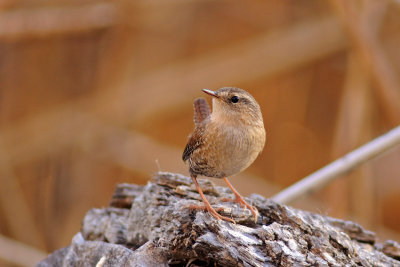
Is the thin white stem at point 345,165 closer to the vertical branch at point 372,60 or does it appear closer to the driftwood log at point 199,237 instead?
the driftwood log at point 199,237

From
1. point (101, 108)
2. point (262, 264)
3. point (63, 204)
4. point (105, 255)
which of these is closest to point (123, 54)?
point (101, 108)

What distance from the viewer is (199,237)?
172 centimetres

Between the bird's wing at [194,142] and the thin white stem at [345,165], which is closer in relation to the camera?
the bird's wing at [194,142]

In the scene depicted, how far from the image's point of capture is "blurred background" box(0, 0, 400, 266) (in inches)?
181

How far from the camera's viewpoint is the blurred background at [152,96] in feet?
15.1

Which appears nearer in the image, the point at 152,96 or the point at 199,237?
the point at 199,237

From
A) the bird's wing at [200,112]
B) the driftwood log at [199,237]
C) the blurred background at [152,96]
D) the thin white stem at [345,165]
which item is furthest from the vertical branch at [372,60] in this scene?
→ the driftwood log at [199,237]

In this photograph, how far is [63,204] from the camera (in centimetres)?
493

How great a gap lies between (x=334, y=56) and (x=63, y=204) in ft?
10.8

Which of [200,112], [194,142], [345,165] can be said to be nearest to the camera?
[194,142]

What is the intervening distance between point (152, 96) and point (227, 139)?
2831 millimetres

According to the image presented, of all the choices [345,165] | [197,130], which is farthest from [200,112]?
[345,165]

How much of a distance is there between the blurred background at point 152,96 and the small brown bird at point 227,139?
1760 mm

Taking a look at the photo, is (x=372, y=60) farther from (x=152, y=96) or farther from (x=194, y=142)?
(x=152, y=96)
